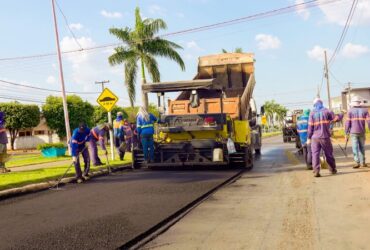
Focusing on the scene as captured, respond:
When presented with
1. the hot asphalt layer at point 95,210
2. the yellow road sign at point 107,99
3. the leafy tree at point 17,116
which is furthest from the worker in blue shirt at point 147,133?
the leafy tree at point 17,116

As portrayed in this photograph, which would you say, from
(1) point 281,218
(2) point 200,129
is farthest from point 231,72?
(1) point 281,218

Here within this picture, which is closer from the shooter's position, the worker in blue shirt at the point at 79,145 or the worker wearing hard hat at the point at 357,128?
the worker in blue shirt at the point at 79,145

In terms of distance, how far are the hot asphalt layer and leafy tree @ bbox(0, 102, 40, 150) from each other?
41064mm

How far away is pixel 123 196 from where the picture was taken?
24.9ft

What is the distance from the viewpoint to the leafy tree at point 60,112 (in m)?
51.6

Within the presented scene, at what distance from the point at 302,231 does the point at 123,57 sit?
2072cm

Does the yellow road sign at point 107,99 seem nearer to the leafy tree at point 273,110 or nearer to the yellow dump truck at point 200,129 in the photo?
the yellow dump truck at point 200,129

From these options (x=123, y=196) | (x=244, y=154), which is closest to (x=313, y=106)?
(x=244, y=154)

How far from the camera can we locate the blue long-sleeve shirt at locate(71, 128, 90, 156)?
9.94m

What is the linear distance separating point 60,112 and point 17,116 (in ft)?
18.2

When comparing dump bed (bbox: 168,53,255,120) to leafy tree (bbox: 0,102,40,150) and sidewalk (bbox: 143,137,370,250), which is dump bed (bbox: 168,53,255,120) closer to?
sidewalk (bbox: 143,137,370,250)

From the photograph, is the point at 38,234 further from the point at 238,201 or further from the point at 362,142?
the point at 362,142

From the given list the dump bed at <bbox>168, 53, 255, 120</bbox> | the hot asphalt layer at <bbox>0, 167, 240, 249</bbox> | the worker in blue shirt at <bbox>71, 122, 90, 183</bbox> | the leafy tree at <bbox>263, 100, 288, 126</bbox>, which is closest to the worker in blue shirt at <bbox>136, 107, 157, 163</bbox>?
the dump bed at <bbox>168, 53, 255, 120</bbox>

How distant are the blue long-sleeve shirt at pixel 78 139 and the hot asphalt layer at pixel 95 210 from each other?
0.87 m
